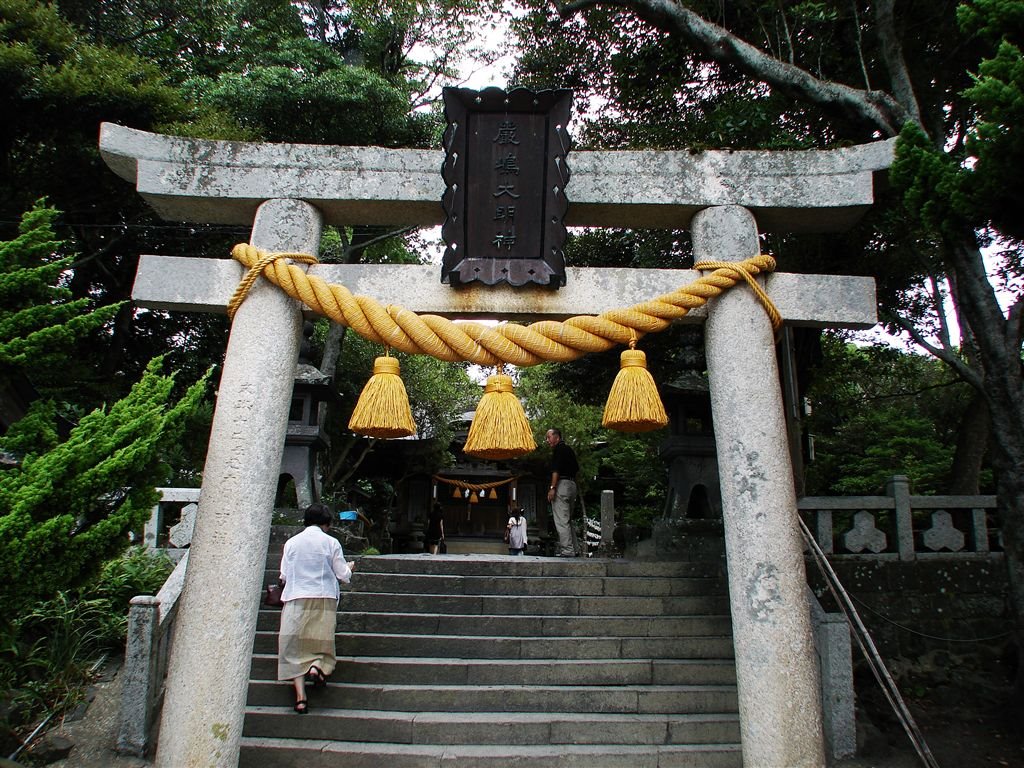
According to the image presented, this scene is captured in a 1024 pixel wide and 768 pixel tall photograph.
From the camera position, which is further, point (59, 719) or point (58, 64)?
point (58, 64)

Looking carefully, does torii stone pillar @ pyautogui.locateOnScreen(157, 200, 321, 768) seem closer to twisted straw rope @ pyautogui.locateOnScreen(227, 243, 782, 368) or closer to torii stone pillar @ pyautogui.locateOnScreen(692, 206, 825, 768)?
twisted straw rope @ pyautogui.locateOnScreen(227, 243, 782, 368)

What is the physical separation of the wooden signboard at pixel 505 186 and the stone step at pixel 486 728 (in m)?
3.06

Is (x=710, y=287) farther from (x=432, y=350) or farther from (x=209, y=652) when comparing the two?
(x=209, y=652)

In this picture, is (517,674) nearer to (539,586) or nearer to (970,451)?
(539,586)

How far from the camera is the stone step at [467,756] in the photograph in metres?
4.54

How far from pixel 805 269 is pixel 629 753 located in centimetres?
655

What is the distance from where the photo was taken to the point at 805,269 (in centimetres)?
899

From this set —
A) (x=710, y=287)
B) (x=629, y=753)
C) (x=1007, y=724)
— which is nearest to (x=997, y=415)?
(x=1007, y=724)

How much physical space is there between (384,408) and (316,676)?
2.26 meters

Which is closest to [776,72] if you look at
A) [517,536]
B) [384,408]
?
[384,408]

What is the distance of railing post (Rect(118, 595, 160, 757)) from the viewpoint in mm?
4652

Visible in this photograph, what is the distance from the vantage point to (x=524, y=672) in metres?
5.58

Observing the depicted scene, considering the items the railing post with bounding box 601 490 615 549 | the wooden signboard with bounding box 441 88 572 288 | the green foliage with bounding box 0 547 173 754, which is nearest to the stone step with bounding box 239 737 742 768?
the green foliage with bounding box 0 547 173 754

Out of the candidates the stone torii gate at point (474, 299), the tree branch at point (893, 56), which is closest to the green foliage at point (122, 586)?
the stone torii gate at point (474, 299)
